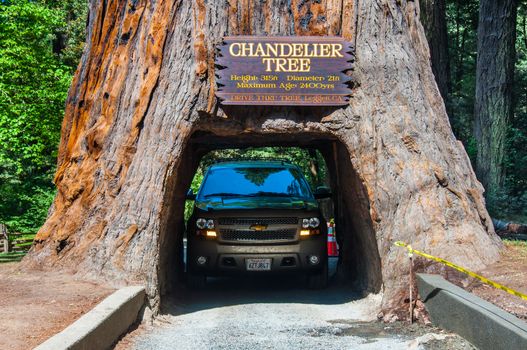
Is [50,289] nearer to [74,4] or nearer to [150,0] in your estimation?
[150,0]

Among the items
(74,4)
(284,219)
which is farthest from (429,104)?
(74,4)

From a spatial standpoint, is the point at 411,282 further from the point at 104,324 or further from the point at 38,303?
the point at 38,303

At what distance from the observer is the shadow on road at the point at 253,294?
31.8ft

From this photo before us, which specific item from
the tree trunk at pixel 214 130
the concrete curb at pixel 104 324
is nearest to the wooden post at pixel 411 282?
the tree trunk at pixel 214 130

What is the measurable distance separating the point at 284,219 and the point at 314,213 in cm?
54

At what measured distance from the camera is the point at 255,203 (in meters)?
10.6

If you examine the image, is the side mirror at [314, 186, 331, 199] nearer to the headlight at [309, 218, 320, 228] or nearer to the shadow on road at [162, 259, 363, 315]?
the headlight at [309, 218, 320, 228]

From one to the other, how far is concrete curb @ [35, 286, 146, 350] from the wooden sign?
9.75 ft

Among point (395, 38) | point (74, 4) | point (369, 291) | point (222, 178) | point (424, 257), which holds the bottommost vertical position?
point (369, 291)

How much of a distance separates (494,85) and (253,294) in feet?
39.3

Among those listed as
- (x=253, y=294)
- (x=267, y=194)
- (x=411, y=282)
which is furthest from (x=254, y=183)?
(x=411, y=282)

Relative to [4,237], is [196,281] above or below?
above

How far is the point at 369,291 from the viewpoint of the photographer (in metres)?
9.84

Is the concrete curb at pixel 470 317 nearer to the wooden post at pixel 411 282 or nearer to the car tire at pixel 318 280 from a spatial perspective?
the wooden post at pixel 411 282
